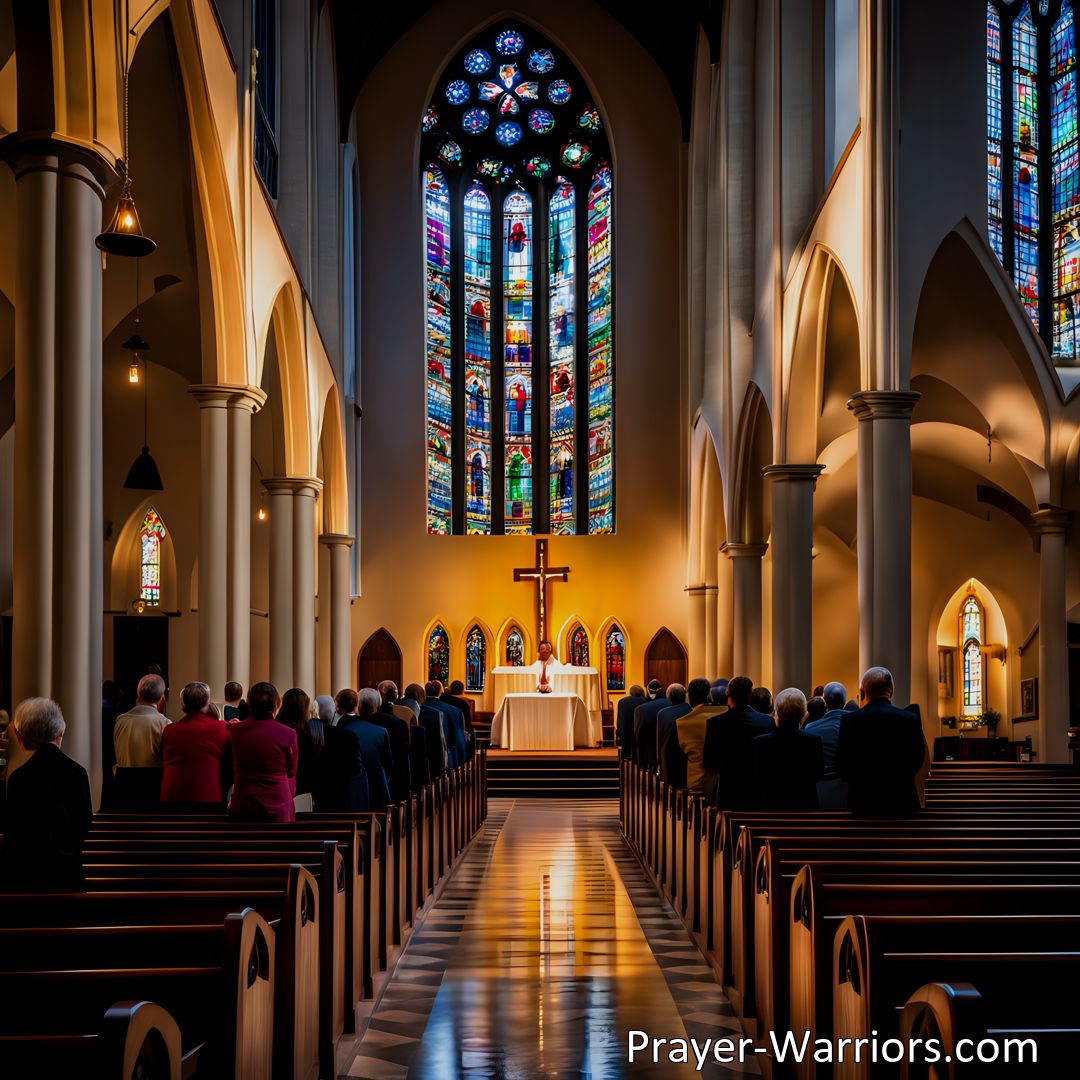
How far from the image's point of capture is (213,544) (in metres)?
11.3

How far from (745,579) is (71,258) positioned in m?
13.6

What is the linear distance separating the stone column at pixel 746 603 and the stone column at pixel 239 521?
889 centimetres

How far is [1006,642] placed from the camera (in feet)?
74.3

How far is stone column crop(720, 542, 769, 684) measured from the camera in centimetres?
1877

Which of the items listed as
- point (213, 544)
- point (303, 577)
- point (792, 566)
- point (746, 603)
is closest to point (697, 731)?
point (213, 544)

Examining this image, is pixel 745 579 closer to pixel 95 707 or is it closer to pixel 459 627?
pixel 459 627

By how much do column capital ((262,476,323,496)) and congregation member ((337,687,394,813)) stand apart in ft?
25.5

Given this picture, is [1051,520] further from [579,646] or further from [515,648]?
[515,648]

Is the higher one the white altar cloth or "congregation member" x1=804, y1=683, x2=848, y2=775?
"congregation member" x1=804, y1=683, x2=848, y2=775

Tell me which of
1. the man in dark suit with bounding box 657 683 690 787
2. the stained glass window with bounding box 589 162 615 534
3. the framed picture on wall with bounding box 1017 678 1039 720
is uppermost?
the stained glass window with bounding box 589 162 615 534

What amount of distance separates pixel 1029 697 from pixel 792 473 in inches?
362

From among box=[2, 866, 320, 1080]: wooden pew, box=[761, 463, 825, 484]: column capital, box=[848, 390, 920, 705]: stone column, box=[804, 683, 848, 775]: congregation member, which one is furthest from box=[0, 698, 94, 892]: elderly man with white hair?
box=[761, 463, 825, 484]: column capital

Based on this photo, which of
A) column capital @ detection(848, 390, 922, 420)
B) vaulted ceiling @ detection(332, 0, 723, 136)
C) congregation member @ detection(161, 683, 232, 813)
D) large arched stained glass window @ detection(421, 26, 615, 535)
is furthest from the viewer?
large arched stained glass window @ detection(421, 26, 615, 535)

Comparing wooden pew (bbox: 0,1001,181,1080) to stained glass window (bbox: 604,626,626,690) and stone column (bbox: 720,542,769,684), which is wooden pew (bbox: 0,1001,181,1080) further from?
stained glass window (bbox: 604,626,626,690)
